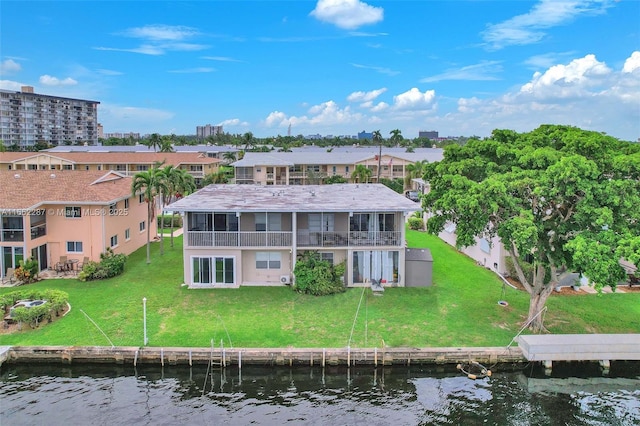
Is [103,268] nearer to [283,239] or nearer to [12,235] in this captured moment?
[12,235]

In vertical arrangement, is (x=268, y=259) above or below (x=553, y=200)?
below

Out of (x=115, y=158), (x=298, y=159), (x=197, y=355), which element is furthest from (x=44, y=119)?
(x=197, y=355)

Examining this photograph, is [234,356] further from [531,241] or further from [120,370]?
[531,241]

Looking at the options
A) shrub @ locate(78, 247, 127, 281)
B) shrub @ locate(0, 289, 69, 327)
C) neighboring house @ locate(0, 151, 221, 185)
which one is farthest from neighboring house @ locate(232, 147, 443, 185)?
shrub @ locate(0, 289, 69, 327)

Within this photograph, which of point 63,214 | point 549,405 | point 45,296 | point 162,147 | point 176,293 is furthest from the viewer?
point 162,147

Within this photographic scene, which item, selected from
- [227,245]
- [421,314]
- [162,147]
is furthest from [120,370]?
[162,147]

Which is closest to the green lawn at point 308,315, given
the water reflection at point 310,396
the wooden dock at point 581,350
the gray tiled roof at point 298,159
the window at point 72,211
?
the wooden dock at point 581,350
